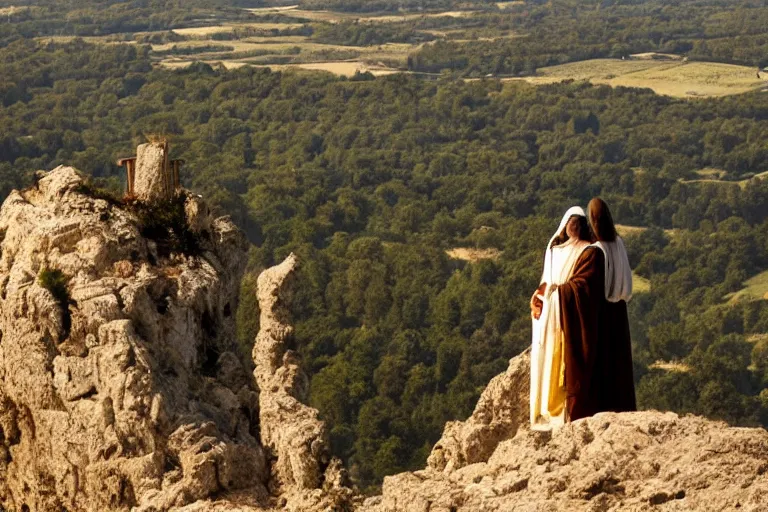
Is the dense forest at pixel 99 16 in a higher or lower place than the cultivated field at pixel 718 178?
higher

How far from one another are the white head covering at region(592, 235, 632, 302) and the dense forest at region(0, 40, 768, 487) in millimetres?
11412

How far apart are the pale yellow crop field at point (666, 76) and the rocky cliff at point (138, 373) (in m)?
107

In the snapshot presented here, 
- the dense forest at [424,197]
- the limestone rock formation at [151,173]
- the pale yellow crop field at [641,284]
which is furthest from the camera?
the pale yellow crop field at [641,284]

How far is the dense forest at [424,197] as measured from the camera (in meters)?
40.8

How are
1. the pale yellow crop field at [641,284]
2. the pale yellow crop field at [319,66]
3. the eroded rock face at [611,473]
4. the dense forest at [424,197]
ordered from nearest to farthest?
the eroded rock face at [611,473] → the dense forest at [424,197] → the pale yellow crop field at [641,284] → the pale yellow crop field at [319,66]

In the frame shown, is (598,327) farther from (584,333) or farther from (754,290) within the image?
(754,290)

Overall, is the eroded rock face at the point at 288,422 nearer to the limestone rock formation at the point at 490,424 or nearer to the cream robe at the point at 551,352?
the limestone rock formation at the point at 490,424

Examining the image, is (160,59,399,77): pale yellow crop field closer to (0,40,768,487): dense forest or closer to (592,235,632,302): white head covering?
(0,40,768,487): dense forest

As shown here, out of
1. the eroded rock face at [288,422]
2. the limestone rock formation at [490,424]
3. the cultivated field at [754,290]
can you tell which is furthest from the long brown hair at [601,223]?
the cultivated field at [754,290]

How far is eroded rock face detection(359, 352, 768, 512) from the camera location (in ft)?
24.5

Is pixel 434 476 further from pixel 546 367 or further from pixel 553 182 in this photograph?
pixel 553 182

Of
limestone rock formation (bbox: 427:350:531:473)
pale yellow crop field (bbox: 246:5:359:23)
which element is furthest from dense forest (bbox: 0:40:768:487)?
pale yellow crop field (bbox: 246:5:359:23)

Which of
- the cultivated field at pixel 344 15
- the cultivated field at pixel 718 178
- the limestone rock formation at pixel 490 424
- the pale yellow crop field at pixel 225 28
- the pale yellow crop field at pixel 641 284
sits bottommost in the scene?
the cultivated field at pixel 344 15

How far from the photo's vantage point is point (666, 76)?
12912cm
